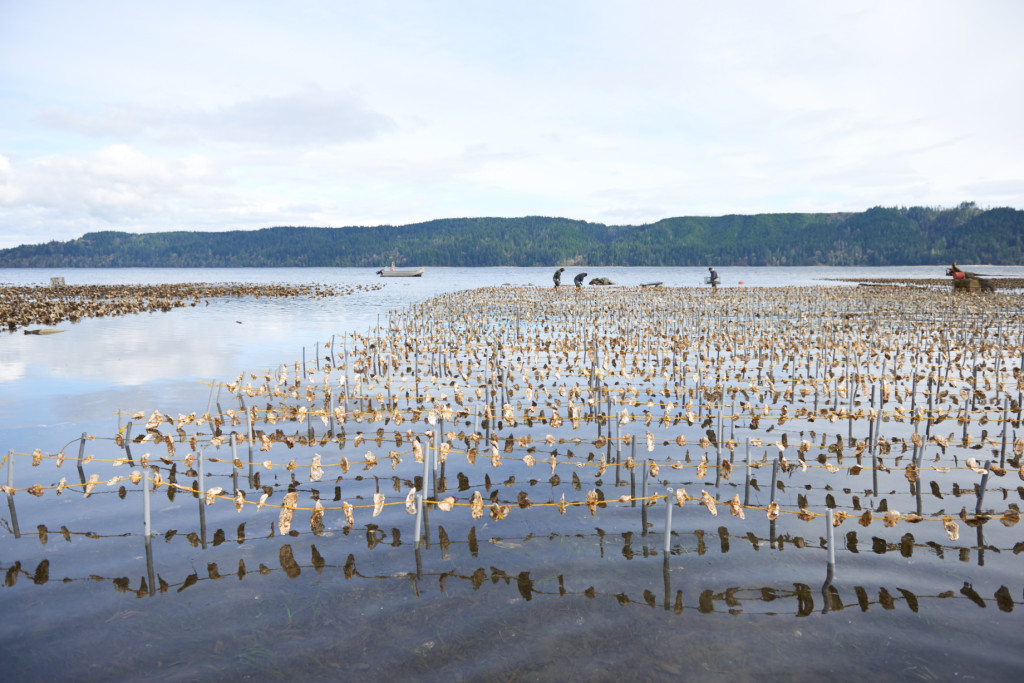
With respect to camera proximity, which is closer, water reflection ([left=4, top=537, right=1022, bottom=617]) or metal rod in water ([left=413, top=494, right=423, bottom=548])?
water reflection ([left=4, top=537, right=1022, bottom=617])

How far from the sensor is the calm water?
18.7 feet

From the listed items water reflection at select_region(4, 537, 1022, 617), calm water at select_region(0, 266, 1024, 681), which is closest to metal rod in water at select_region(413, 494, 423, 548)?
water reflection at select_region(4, 537, 1022, 617)

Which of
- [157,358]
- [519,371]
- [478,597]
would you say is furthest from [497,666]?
[157,358]

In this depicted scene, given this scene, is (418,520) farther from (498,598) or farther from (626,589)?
(626,589)

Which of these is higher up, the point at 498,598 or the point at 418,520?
the point at 418,520

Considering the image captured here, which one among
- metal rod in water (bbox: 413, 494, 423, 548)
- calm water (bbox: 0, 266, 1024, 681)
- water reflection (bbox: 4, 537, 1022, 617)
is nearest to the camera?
calm water (bbox: 0, 266, 1024, 681)

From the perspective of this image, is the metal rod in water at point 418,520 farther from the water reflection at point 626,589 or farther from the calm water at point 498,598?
the calm water at point 498,598

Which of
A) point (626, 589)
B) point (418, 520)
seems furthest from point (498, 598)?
point (626, 589)

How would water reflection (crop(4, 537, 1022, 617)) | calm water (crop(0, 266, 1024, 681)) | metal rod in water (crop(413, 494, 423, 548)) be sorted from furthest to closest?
metal rod in water (crop(413, 494, 423, 548))
water reflection (crop(4, 537, 1022, 617))
calm water (crop(0, 266, 1024, 681))

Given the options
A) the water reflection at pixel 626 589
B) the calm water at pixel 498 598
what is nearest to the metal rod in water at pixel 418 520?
the water reflection at pixel 626 589

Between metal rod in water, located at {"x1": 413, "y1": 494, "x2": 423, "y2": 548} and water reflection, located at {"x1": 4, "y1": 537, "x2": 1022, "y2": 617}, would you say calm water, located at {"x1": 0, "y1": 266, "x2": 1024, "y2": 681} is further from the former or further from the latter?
metal rod in water, located at {"x1": 413, "y1": 494, "x2": 423, "y2": 548}

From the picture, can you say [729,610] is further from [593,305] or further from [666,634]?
[593,305]

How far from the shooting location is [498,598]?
22.0ft

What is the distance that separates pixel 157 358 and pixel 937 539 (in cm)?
2531
